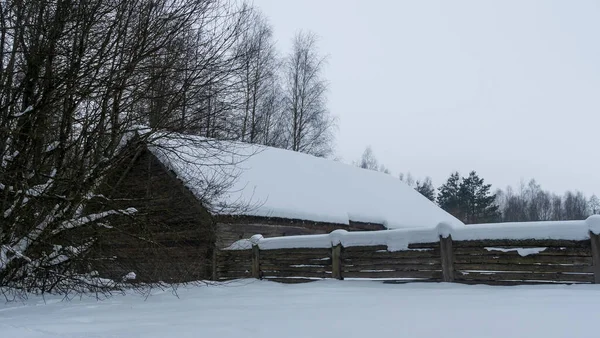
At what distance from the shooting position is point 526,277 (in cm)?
902

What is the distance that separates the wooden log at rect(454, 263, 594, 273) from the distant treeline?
51599 millimetres

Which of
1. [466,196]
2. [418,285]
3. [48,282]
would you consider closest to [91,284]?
[48,282]

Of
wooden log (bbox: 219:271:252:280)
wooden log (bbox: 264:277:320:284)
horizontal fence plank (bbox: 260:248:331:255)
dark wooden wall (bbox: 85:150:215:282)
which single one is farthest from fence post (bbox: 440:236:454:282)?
wooden log (bbox: 219:271:252:280)

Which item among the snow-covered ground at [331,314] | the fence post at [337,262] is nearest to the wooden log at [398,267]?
the fence post at [337,262]

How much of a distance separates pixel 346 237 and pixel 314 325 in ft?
18.3

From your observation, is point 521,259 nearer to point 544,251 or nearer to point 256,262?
point 544,251

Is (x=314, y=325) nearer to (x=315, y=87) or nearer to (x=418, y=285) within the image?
(x=418, y=285)

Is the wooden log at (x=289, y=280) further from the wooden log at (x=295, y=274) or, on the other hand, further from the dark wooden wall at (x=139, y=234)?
the dark wooden wall at (x=139, y=234)

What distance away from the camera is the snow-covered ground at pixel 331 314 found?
17.5 feet

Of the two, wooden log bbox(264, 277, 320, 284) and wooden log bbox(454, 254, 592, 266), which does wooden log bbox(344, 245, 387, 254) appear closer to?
wooden log bbox(264, 277, 320, 284)

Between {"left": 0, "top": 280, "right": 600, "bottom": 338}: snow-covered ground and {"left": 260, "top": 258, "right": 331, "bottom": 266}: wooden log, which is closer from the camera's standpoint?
{"left": 0, "top": 280, "right": 600, "bottom": 338}: snow-covered ground

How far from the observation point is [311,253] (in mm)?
11781

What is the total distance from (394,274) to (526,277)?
2445 millimetres

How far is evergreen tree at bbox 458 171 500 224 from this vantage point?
197ft
